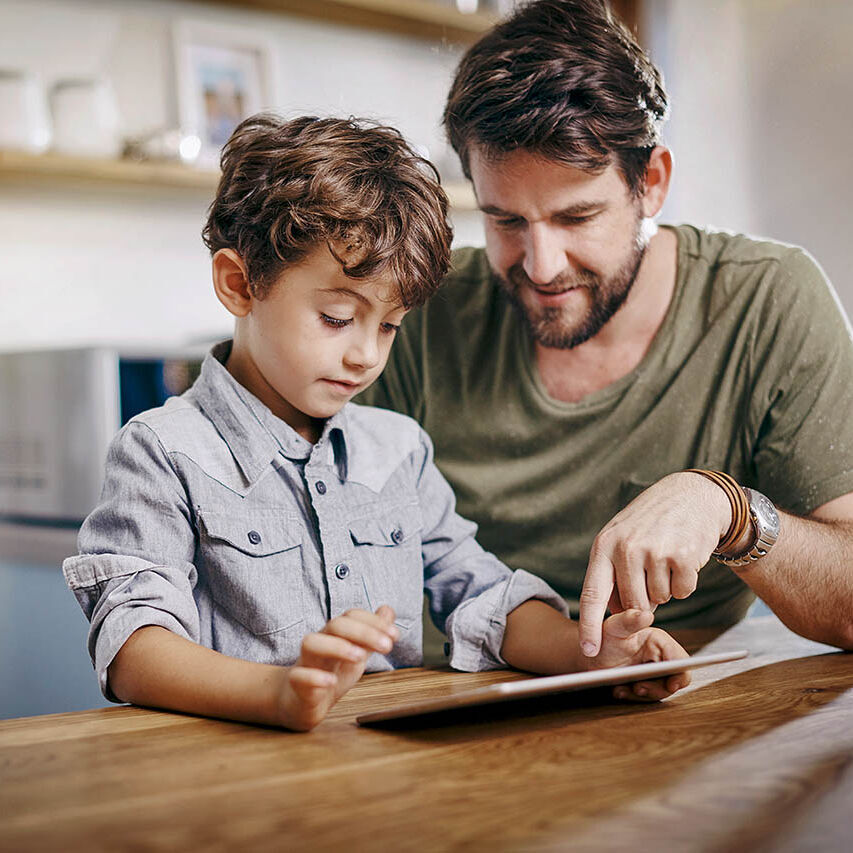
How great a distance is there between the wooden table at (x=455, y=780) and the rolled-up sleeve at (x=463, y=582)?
187 millimetres

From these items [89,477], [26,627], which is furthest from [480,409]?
[26,627]

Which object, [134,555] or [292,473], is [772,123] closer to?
[292,473]

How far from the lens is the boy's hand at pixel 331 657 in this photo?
720mm

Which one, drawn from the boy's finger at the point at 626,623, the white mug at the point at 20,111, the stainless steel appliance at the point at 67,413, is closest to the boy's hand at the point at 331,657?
the boy's finger at the point at 626,623

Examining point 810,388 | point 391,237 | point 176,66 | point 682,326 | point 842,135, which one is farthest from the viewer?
point 176,66

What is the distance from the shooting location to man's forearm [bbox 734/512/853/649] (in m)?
1.13

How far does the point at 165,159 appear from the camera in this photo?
2.64 m

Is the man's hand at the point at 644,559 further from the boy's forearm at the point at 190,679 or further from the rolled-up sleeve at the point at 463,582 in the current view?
the boy's forearm at the point at 190,679

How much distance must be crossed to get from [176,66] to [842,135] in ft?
5.73

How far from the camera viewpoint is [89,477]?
2188 mm

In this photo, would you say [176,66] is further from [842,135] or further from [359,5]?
[842,135]

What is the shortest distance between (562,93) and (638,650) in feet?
2.31

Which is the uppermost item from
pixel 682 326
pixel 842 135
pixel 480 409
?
pixel 842 135

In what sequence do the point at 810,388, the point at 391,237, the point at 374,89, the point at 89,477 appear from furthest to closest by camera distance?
the point at 374,89 < the point at 89,477 < the point at 810,388 < the point at 391,237
